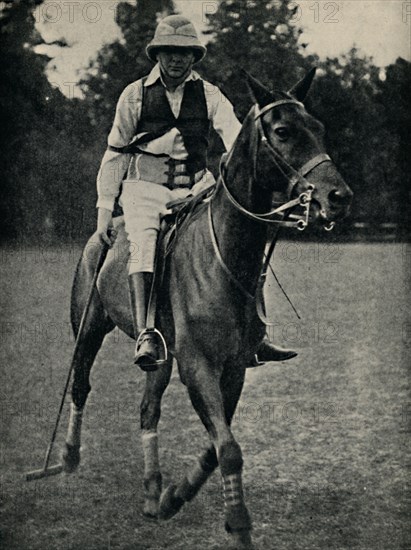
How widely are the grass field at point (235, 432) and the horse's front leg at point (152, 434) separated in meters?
0.11

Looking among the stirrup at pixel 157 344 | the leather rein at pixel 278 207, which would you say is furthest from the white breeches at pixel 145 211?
the leather rein at pixel 278 207

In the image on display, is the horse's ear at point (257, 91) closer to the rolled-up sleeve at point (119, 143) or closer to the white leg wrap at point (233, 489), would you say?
the rolled-up sleeve at point (119, 143)

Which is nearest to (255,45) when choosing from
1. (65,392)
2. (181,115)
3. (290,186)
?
(181,115)

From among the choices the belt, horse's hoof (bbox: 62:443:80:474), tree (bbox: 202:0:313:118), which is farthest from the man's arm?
horse's hoof (bbox: 62:443:80:474)

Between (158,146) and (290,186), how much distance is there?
1.24 m

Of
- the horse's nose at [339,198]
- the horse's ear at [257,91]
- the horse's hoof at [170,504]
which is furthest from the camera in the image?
the horse's hoof at [170,504]

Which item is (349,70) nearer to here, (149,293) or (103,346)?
(149,293)

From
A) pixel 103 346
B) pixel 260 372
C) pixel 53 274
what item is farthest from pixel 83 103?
pixel 260 372

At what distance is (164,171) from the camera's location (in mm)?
5242

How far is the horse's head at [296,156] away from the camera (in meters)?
4.13

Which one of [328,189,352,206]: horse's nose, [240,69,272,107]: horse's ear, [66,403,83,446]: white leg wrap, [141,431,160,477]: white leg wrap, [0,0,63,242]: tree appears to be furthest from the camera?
[66,403,83,446]: white leg wrap

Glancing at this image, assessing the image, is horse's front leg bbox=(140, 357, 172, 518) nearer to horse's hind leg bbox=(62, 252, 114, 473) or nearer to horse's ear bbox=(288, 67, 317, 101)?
horse's hind leg bbox=(62, 252, 114, 473)

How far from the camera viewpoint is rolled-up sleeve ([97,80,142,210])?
509 centimetres

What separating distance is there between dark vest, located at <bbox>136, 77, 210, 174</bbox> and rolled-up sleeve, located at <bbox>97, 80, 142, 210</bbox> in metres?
0.05
